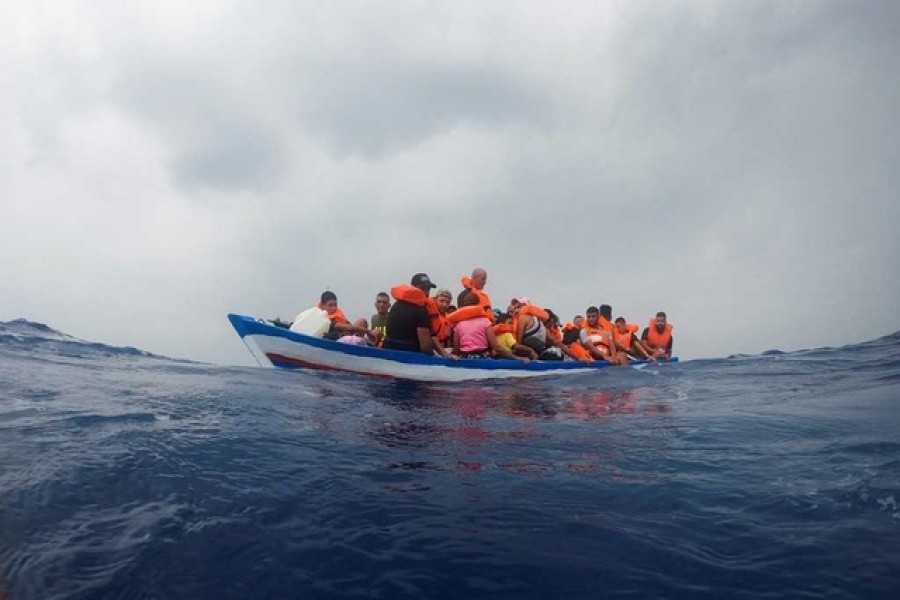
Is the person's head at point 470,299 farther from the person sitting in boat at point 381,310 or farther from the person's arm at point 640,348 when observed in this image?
the person's arm at point 640,348

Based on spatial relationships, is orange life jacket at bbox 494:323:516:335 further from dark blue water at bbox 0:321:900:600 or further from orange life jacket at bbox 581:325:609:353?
dark blue water at bbox 0:321:900:600

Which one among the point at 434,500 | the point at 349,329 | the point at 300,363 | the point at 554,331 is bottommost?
the point at 434,500

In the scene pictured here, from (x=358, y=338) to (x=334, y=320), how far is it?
37.0 inches

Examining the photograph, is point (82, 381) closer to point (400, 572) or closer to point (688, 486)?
point (400, 572)

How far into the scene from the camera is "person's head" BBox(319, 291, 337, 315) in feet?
46.5

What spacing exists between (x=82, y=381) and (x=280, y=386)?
130 inches

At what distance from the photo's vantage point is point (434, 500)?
412cm

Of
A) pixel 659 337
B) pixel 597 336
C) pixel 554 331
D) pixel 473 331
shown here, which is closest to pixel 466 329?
pixel 473 331

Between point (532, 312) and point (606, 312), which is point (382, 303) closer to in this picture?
point (532, 312)

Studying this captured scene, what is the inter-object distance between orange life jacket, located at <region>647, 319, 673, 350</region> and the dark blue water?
1409cm

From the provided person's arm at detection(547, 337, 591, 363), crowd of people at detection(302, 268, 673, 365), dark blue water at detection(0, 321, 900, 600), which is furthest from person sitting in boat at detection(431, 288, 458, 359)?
dark blue water at detection(0, 321, 900, 600)

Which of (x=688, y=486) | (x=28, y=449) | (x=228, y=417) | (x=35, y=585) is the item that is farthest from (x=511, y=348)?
(x=35, y=585)

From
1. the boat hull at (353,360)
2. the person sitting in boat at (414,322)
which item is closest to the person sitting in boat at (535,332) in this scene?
the boat hull at (353,360)

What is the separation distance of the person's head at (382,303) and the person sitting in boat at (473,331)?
306 cm
